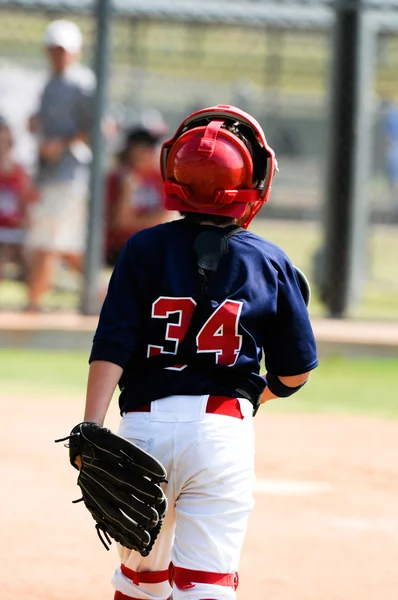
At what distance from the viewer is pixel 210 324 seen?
2.80 metres

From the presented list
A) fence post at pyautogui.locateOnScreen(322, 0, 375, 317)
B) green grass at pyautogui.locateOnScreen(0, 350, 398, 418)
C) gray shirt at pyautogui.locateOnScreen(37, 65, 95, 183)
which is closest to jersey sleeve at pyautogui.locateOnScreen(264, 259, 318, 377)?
green grass at pyautogui.locateOnScreen(0, 350, 398, 418)

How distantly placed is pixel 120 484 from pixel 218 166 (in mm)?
772

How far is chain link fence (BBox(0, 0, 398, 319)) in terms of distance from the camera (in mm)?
10234

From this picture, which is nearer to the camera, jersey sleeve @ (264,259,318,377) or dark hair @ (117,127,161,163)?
jersey sleeve @ (264,259,318,377)

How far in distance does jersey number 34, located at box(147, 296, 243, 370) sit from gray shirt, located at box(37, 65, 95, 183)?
680cm

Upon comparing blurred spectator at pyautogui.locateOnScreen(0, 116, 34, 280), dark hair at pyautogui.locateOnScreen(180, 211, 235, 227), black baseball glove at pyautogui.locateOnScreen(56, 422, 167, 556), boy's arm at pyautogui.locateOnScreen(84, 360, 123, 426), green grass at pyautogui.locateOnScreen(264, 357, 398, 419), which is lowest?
green grass at pyautogui.locateOnScreen(264, 357, 398, 419)

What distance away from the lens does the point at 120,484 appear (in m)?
2.78

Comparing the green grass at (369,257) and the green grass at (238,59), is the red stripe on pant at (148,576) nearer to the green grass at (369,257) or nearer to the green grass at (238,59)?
the green grass at (369,257)

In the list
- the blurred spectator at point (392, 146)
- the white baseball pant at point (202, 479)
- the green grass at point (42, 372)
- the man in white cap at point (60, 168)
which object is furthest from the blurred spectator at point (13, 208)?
the white baseball pant at point (202, 479)

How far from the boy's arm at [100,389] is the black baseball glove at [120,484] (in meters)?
0.05

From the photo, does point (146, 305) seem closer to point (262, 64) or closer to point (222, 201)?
point (222, 201)

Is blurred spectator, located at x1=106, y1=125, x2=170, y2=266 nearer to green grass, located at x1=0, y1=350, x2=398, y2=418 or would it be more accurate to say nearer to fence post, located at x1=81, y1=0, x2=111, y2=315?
fence post, located at x1=81, y1=0, x2=111, y2=315

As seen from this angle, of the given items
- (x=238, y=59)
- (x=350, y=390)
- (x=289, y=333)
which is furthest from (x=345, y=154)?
(x=238, y=59)

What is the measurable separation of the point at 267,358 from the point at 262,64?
2310 cm
